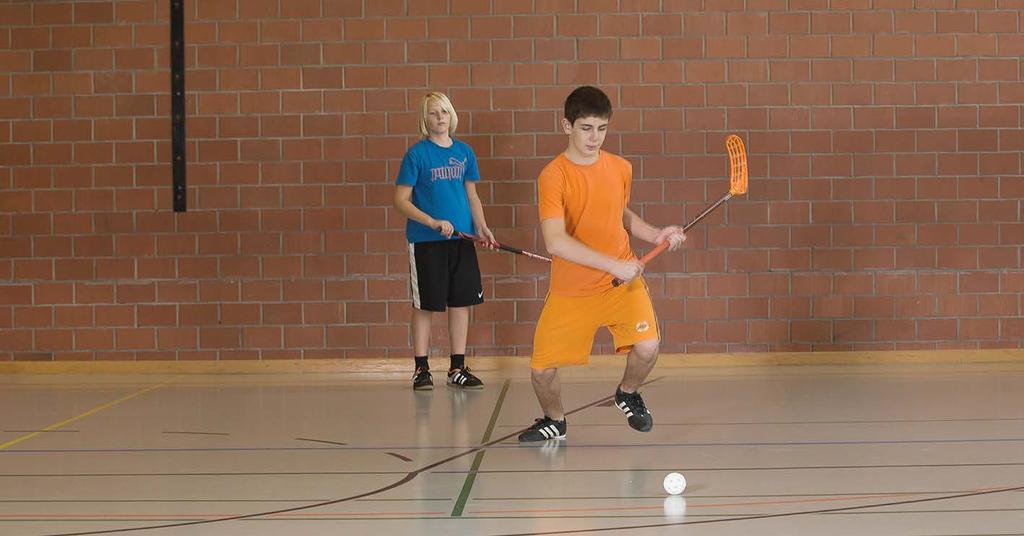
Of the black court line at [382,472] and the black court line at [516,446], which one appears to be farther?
the black court line at [516,446]

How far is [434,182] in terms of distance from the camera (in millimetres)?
6766

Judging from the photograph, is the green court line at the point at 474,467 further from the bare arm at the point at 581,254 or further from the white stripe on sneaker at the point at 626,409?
the bare arm at the point at 581,254

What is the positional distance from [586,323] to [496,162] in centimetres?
318

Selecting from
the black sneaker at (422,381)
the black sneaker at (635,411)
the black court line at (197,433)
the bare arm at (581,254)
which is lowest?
the black court line at (197,433)

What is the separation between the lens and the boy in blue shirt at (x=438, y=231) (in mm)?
6723

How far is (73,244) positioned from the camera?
7.85m

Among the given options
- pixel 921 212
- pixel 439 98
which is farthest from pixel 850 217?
pixel 439 98

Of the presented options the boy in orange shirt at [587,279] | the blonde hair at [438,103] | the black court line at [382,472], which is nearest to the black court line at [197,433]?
the black court line at [382,472]

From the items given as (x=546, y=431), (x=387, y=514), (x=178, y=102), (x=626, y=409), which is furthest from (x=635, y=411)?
(x=178, y=102)

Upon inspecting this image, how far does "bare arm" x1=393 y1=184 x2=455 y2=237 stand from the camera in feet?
21.1

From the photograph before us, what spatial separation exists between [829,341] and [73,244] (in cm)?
502

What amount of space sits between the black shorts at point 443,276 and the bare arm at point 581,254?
218 cm

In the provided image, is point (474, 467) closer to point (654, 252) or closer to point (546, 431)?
point (546, 431)

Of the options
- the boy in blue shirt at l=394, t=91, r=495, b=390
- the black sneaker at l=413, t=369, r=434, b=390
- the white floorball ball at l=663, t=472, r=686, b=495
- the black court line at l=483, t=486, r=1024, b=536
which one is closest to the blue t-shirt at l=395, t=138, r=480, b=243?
the boy in blue shirt at l=394, t=91, r=495, b=390
